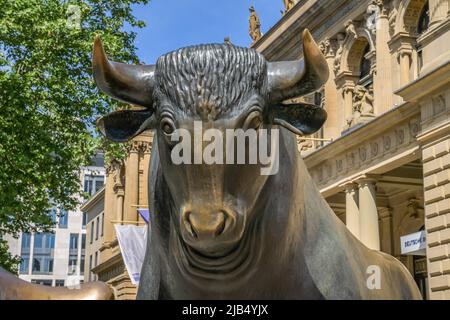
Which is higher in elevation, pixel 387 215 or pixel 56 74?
pixel 56 74

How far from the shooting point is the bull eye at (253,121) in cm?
252

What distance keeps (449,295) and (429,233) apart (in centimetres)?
257

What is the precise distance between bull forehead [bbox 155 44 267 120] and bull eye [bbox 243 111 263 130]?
0.05m

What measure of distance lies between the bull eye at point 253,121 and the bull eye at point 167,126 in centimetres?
25

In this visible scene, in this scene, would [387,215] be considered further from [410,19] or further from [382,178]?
[410,19]

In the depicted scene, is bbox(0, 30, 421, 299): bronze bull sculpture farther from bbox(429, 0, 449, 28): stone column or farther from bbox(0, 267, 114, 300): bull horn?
bbox(429, 0, 449, 28): stone column

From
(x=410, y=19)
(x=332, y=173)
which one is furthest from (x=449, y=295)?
(x=410, y=19)

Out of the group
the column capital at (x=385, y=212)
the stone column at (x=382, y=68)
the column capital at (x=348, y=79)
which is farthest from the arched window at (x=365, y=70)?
the column capital at (x=385, y=212)

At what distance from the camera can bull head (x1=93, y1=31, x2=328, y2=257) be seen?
245 centimetres

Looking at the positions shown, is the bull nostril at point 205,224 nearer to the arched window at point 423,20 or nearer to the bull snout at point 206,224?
the bull snout at point 206,224

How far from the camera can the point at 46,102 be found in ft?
65.6

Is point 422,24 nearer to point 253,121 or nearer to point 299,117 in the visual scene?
point 299,117

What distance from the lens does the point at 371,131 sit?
77.5ft

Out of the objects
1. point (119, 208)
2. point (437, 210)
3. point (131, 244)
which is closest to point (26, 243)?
point (119, 208)
